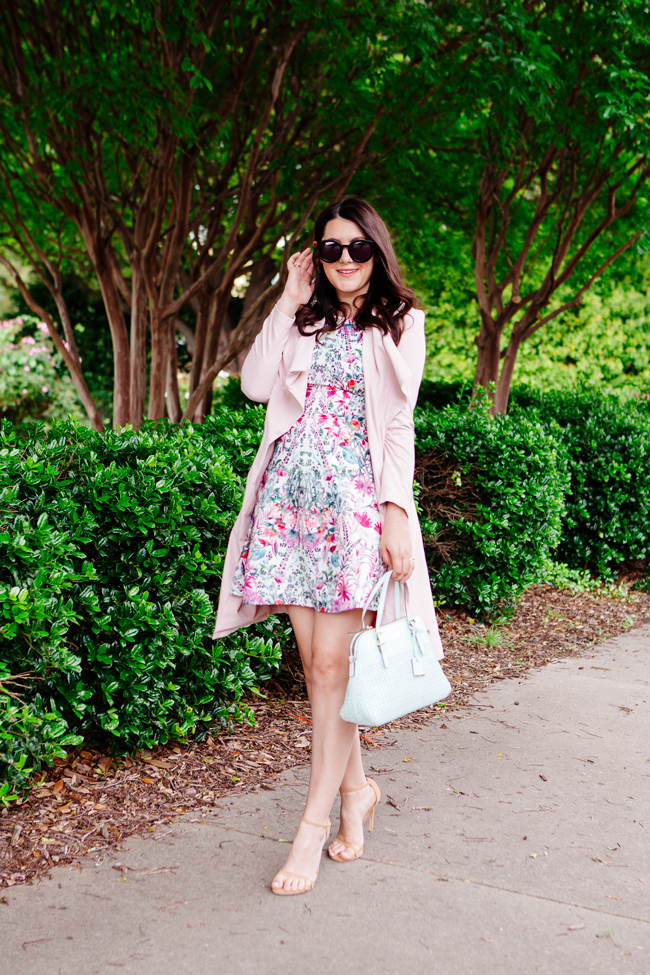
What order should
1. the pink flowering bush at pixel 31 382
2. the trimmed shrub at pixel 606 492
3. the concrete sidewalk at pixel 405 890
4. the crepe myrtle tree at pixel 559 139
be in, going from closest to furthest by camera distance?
the concrete sidewalk at pixel 405 890
the crepe myrtle tree at pixel 559 139
the trimmed shrub at pixel 606 492
the pink flowering bush at pixel 31 382

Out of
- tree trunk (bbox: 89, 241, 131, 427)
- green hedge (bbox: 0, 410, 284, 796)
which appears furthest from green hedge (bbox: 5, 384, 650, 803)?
tree trunk (bbox: 89, 241, 131, 427)

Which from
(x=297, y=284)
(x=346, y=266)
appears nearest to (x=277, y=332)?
(x=297, y=284)

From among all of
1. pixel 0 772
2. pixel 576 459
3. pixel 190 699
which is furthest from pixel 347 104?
pixel 0 772

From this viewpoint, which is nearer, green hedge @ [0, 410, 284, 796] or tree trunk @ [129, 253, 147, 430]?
green hedge @ [0, 410, 284, 796]

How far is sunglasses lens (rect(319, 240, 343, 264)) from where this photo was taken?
2.58m

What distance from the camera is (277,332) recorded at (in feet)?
8.53

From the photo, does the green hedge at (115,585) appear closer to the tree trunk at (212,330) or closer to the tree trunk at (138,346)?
the tree trunk at (138,346)

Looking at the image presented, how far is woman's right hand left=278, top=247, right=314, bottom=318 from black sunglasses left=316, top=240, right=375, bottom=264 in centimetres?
7

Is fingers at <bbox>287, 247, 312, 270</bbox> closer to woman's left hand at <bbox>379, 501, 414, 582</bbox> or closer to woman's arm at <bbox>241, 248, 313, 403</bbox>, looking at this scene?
woman's arm at <bbox>241, 248, 313, 403</bbox>

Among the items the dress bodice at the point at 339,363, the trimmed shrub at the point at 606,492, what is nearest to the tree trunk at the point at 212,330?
the trimmed shrub at the point at 606,492

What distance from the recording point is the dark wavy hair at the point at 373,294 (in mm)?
2594

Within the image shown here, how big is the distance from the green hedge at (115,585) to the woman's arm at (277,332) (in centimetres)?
69

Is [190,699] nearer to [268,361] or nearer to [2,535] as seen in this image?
[2,535]

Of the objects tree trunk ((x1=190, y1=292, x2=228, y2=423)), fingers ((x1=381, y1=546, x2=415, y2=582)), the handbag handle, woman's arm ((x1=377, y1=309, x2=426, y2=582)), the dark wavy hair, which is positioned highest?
tree trunk ((x1=190, y1=292, x2=228, y2=423))
